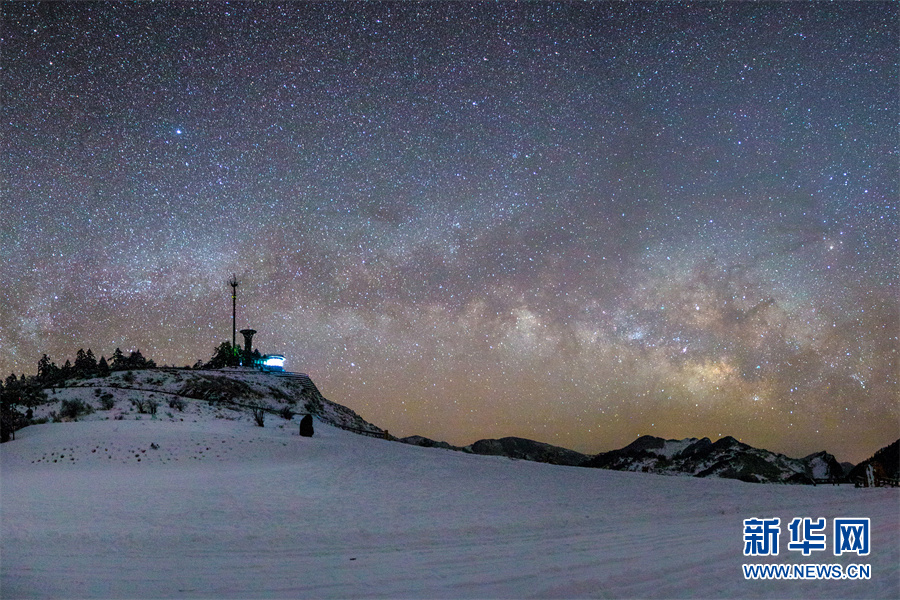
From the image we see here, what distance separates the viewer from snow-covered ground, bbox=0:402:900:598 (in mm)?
8539

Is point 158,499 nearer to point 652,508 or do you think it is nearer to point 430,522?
point 430,522

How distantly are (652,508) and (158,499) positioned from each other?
14313 mm

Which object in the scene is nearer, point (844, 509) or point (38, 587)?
point (38, 587)

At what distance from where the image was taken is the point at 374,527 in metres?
13.2

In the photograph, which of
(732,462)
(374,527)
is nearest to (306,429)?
(374,527)

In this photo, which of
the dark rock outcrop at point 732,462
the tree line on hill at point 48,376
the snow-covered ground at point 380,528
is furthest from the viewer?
the dark rock outcrop at point 732,462

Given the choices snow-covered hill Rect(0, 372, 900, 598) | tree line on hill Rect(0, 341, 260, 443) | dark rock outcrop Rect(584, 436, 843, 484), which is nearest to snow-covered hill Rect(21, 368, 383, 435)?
tree line on hill Rect(0, 341, 260, 443)

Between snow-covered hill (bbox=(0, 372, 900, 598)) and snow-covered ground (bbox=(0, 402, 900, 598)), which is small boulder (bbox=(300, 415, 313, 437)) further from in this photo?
snow-covered ground (bbox=(0, 402, 900, 598))

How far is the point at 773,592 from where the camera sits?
834cm

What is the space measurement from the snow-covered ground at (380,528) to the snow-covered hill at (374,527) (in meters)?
0.06

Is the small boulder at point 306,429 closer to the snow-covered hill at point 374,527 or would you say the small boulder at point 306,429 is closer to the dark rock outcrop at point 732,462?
the snow-covered hill at point 374,527

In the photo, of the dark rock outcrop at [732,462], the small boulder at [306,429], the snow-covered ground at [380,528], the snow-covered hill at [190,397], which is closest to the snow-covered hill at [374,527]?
the snow-covered ground at [380,528]

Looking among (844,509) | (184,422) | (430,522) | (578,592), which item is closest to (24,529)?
(430,522)

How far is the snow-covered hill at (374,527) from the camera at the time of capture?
28.1 ft
